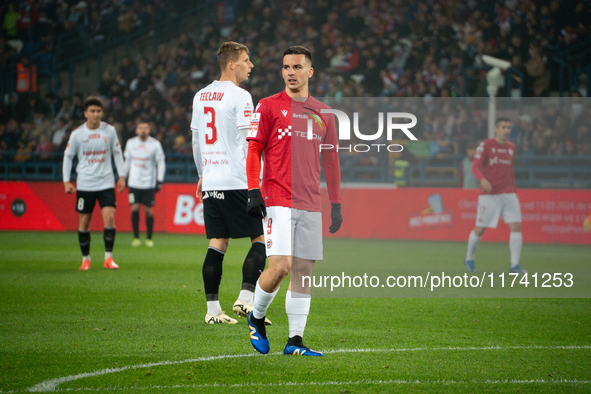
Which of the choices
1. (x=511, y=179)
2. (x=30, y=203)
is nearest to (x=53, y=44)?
(x=30, y=203)

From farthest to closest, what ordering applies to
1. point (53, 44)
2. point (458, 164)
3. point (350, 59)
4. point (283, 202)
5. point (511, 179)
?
point (53, 44), point (350, 59), point (458, 164), point (511, 179), point (283, 202)

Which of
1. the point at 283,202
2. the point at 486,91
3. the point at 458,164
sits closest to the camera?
the point at 283,202

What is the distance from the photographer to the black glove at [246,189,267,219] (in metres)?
4.51

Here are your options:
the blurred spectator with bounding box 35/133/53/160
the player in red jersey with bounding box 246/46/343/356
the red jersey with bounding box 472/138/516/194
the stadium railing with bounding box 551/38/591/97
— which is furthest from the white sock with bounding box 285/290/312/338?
the blurred spectator with bounding box 35/133/53/160

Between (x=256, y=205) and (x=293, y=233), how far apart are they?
1.13 ft

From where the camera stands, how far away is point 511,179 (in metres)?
9.91

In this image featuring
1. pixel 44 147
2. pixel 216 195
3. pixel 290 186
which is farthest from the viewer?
pixel 44 147

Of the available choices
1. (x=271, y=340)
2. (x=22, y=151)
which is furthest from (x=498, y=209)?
(x=22, y=151)

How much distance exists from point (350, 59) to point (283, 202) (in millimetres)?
16214

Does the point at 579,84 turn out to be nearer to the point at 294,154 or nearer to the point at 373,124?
the point at 373,124

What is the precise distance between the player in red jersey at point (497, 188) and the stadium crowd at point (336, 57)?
233 inches

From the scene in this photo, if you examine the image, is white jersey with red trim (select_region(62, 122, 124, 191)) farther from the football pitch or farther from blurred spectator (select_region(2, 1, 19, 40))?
blurred spectator (select_region(2, 1, 19, 40))

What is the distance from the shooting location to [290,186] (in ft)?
15.3

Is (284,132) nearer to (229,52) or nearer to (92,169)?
(229,52)
